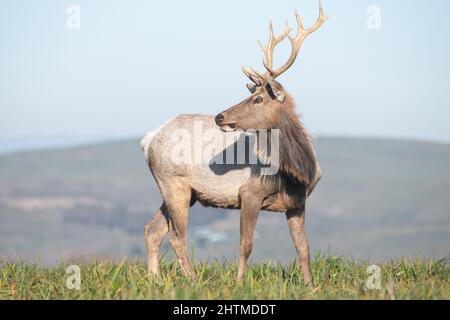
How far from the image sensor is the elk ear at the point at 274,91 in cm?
1034

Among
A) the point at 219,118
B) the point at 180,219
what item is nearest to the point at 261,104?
the point at 219,118

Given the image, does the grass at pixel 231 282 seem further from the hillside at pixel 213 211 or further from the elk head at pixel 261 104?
the hillside at pixel 213 211

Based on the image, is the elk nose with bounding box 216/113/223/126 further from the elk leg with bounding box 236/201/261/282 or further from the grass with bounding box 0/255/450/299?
the grass with bounding box 0/255/450/299

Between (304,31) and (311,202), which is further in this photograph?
(311,202)

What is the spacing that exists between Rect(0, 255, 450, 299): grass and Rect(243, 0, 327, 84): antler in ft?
7.67

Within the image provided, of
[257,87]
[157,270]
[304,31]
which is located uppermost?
[304,31]

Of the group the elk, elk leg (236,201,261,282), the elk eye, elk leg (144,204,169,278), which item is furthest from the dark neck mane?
elk leg (144,204,169,278)

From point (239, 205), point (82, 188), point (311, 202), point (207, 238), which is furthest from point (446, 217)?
point (239, 205)

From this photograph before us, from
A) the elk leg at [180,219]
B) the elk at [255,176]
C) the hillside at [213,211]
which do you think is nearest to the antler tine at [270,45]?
the elk at [255,176]

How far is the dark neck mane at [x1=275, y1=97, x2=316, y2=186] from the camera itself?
10.3 m

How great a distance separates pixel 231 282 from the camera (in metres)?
9.72

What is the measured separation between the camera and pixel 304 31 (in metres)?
10.8
